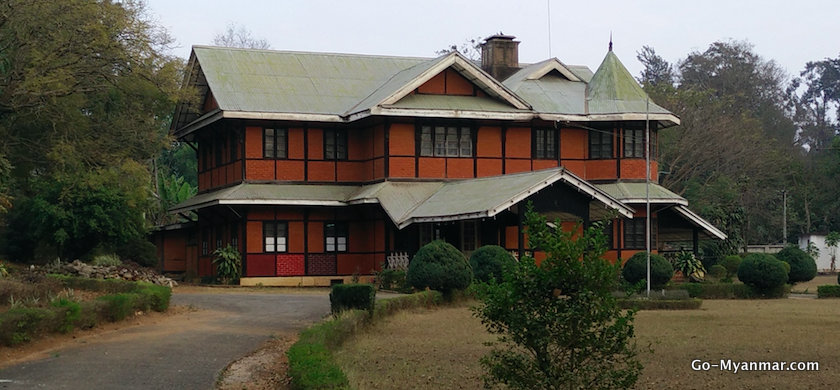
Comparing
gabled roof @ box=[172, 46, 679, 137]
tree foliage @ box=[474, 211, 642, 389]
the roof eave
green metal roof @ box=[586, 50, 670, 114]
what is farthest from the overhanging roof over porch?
tree foliage @ box=[474, 211, 642, 389]

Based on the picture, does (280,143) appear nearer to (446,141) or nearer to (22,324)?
(446,141)

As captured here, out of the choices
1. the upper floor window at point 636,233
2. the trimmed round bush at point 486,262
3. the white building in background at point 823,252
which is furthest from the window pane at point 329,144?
the white building in background at point 823,252

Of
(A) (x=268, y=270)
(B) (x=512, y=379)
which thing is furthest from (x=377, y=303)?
(A) (x=268, y=270)

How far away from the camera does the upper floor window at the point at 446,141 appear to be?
127 ft

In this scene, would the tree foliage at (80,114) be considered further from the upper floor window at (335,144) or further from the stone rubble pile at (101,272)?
the upper floor window at (335,144)

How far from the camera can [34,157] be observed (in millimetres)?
37844

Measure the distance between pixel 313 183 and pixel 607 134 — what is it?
10.9 metres

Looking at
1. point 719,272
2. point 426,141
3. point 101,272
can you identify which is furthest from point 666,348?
point 719,272

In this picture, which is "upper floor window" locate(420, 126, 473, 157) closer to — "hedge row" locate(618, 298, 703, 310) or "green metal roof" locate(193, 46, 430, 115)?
"green metal roof" locate(193, 46, 430, 115)

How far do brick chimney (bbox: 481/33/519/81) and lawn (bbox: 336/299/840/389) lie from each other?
1950 centimetres

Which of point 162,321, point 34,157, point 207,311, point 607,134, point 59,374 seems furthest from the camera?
point 607,134

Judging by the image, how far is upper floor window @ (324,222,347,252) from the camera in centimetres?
3900

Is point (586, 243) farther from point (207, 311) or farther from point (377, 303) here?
point (207, 311)

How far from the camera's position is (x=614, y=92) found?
4178 cm
